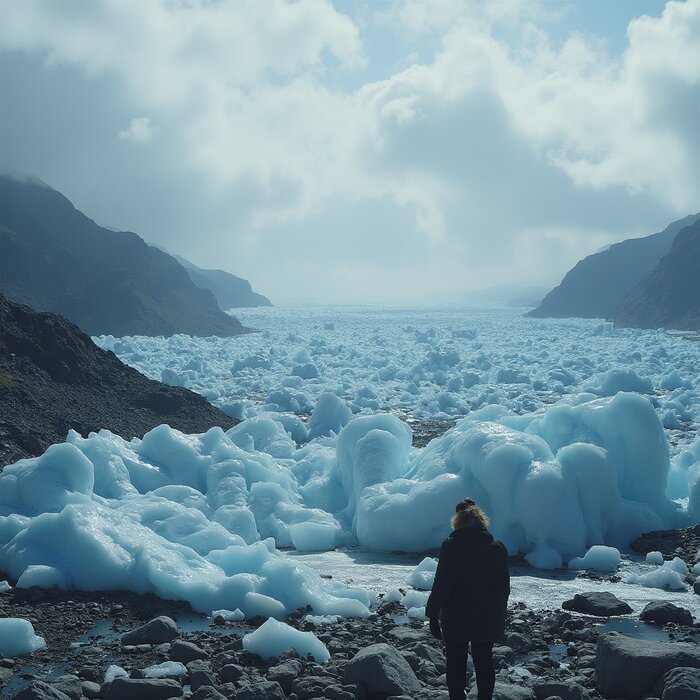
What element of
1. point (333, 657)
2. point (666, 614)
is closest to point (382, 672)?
point (333, 657)

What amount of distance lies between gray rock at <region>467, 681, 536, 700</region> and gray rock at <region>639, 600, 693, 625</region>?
8.11ft

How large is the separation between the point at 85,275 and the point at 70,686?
7397cm

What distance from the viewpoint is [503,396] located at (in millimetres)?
26531

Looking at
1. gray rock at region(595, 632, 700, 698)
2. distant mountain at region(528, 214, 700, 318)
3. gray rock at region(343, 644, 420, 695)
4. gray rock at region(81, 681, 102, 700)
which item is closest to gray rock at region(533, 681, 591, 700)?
gray rock at region(595, 632, 700, 698)

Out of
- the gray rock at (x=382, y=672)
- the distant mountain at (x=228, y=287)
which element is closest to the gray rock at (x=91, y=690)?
the gray rock at (x=382, y=672)

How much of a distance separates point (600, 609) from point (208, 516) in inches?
211

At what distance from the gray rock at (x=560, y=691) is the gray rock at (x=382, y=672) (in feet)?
2.77

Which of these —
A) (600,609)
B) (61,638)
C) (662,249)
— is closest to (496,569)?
(600,609)

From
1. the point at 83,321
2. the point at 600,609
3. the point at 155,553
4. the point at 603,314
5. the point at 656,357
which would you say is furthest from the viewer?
the point at 603,314

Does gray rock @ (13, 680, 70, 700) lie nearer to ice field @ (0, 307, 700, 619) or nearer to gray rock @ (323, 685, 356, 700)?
gray rock @ (323, 685, 356, 700)

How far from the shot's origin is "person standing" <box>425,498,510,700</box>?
4.54 meters

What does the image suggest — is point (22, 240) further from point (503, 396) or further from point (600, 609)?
point (600, 609)

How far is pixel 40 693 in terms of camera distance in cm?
500

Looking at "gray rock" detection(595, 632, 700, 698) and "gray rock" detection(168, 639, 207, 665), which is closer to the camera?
"gray rock" detection(595, 632, 700, 698)
